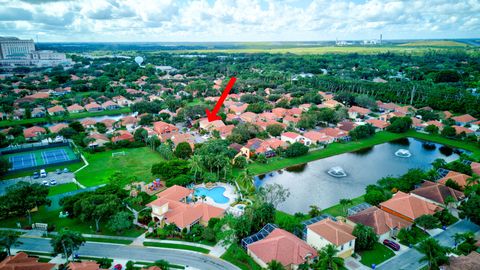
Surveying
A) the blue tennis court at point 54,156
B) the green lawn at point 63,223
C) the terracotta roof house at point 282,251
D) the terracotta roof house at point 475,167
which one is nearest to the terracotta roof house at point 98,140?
the blue tennis court at point 54,156

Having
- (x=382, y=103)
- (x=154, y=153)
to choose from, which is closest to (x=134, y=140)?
(x=154, y=153)

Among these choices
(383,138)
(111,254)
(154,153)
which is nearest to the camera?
(111,254)

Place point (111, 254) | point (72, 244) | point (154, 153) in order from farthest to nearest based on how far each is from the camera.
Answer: point (154, 153), point (111, 254), point (72, 244)

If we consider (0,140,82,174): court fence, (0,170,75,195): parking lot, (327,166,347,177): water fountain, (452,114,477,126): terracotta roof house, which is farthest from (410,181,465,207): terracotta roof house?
(0,140,82,174): court fence

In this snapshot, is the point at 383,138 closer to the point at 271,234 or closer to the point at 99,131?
the point at 271,234

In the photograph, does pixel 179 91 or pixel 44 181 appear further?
pixel 179 91

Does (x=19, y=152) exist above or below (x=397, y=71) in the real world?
below
